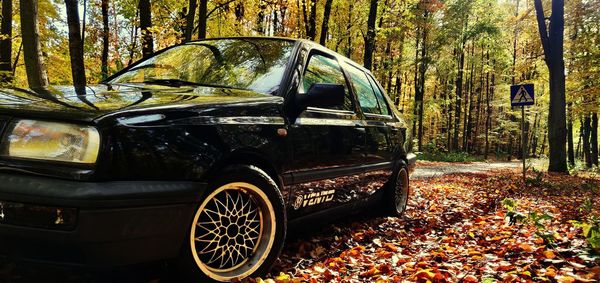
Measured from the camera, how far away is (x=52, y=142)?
2014mm

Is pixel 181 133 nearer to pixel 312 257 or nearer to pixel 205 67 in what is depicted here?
pixel 205 67

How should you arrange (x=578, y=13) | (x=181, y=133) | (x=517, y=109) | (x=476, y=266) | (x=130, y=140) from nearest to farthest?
(x=130, y=140) < (x=181, y=133) < (x=476, y=266) < (x=578, y=13) < (x=517, y=109)

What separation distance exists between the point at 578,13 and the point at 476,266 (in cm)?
2066

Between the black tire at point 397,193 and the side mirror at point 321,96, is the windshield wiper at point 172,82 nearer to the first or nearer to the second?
the side mirror at point 321,96

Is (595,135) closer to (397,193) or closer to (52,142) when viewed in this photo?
(397,193)

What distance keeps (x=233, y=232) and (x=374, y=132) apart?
7.54ft

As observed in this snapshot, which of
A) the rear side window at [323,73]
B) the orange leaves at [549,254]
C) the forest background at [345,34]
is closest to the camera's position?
the orange leaves at [549,254]

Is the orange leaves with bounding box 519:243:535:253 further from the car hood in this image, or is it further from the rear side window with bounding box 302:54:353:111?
the car hood

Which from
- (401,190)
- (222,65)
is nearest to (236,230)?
(222,65)

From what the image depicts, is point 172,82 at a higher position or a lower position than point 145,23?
lower

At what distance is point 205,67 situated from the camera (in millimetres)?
3500

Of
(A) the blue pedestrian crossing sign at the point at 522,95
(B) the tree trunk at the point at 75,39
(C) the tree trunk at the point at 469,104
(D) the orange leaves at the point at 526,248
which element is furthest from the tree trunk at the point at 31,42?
(C) the tree trunk at the point at 469,104

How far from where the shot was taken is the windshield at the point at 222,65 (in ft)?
10.7

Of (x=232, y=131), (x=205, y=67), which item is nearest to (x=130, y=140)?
(x=232, y=131)
